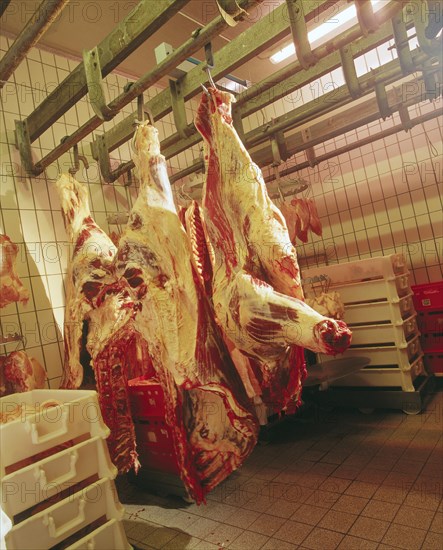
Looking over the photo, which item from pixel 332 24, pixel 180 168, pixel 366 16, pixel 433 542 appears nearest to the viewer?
pixel 366 16

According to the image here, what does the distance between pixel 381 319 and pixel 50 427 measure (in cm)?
305

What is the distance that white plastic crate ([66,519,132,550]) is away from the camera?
1.58 meters

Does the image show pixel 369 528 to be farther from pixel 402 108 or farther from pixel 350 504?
pixel 402 108

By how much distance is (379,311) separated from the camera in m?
3.72

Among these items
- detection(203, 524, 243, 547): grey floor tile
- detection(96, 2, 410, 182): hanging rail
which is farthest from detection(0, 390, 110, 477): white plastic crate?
detection(96, 2, 410, 182): hanging rail

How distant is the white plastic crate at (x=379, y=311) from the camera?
3625 mm

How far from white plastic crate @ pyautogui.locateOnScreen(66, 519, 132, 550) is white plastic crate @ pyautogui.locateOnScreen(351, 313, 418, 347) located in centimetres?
274

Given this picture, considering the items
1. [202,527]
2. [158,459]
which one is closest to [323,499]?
[202,527]

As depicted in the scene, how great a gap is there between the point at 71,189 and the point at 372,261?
8.81 feet

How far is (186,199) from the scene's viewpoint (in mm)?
2680

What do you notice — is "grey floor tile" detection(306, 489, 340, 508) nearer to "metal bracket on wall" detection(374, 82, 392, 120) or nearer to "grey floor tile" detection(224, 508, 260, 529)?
"grey floor tile" detection(224, 508, 260, 529)

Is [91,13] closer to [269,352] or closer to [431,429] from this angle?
[269,352]

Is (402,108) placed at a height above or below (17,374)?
above

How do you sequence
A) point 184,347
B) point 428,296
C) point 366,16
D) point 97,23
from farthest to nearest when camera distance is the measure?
1. point 428,296
2. point 97,23
3. point 184,347
4. point 366,16
